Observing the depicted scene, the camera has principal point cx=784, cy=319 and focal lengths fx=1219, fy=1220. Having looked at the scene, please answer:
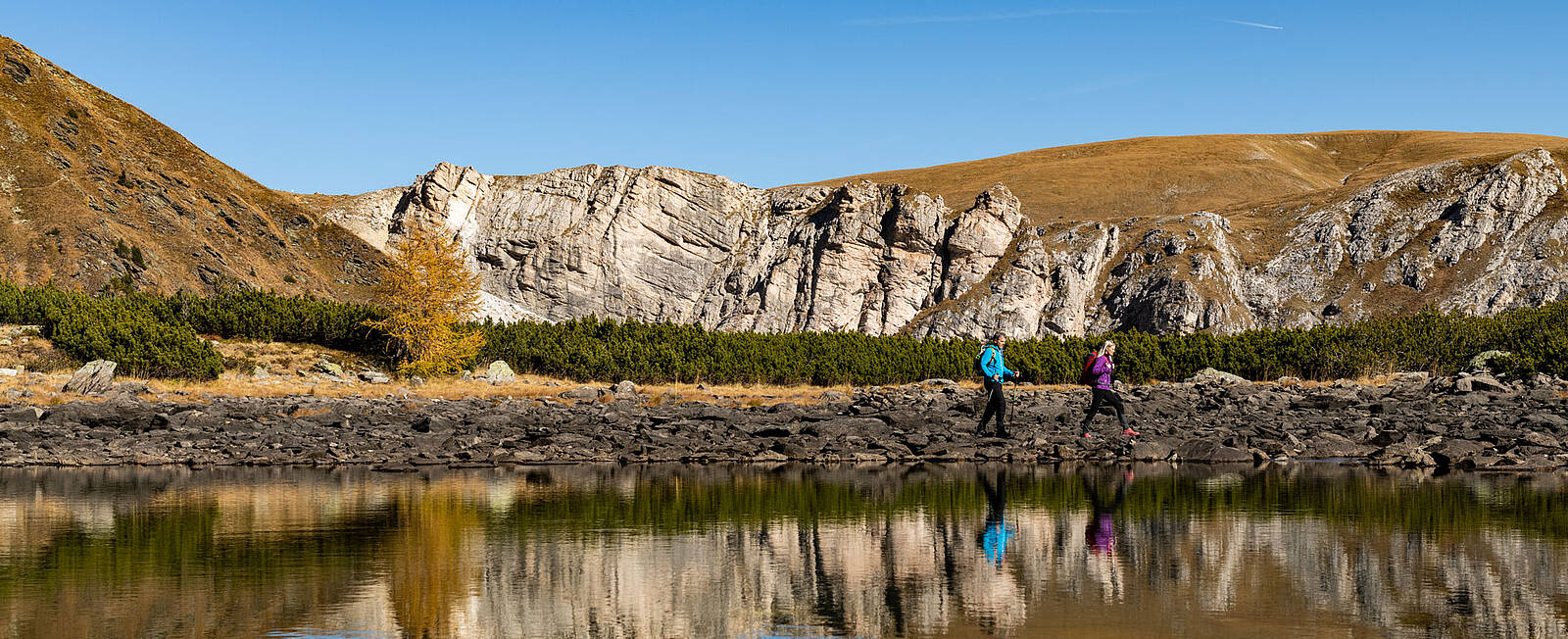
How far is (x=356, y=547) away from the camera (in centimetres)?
1017

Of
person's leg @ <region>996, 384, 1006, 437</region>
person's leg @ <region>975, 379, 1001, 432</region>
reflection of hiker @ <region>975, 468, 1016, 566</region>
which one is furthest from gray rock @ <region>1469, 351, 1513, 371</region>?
reflection of hiker @ <region>975, 468, 1016, 566</region>

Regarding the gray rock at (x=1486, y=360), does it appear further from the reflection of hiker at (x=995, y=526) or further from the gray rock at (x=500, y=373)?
the gray rock at (x=500, y=373)

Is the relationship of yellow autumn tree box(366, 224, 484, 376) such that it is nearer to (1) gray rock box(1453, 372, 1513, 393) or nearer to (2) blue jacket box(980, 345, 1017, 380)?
(2) blue jacket box(980, 345, 1017, 380)

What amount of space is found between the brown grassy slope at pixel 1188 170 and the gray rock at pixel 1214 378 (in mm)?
58922

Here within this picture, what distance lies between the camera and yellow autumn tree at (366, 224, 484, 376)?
38.4m

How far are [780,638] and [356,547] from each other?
492 cm

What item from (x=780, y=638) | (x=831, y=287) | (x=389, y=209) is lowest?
(x=780, y=638)

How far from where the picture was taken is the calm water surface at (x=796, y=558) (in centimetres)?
719

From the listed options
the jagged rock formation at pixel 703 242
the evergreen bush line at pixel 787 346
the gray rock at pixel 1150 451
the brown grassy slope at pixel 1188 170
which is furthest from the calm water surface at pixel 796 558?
the brown grassy slope at pixel 1188 170

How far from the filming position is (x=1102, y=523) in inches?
450

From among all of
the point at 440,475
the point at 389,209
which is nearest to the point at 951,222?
the point at 389,209

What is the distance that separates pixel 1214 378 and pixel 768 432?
2120 cm

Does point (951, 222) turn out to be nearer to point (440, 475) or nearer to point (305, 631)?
point (440, 475)

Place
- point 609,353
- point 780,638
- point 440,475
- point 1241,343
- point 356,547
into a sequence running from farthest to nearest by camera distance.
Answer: point 1241,343 → point 609,353 → point 440,475 → point 356,547 → point 780,638
